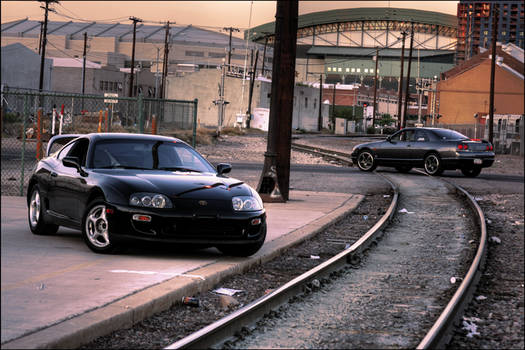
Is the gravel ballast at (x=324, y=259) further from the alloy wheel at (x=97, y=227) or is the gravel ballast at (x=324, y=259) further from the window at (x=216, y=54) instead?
the window at (x=216, y=54)

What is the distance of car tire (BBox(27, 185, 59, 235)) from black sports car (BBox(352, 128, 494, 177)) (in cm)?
1827

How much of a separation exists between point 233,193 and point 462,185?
16.3 meters

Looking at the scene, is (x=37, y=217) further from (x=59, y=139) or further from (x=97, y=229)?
(x=97, y=229)

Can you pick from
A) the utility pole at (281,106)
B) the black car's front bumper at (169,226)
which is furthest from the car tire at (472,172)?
the black car's front bumper at (169,226)

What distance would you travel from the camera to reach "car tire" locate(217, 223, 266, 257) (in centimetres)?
940

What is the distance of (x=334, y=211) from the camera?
15.5 meters

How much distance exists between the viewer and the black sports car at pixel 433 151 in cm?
2653

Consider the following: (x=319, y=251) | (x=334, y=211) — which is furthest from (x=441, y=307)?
(x=334, y=211)

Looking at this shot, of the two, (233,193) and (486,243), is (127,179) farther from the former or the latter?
(486,243)

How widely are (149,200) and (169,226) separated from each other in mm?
347

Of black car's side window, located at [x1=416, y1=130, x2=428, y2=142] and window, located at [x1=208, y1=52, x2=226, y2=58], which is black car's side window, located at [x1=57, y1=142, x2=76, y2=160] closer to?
black car's side window, located at [x1=416, y1=130, x2=428, y2=142]

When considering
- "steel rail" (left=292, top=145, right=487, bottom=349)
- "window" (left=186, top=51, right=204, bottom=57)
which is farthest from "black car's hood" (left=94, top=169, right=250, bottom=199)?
"window" (left=186, top=51, right=204, bottom=57)

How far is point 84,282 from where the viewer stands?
24.7 ft

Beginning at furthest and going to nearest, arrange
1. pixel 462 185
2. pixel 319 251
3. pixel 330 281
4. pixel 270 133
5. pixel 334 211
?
1. pixel 462 185
2. pixel 270 133
3. pixel 334 211
4. pixel 319 251
5. pixel 330 281
